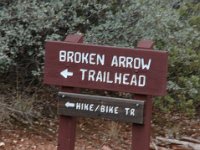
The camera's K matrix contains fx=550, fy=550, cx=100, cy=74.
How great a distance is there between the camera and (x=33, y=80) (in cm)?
725

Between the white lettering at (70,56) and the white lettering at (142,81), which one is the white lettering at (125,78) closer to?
the white lettering at (142,81)

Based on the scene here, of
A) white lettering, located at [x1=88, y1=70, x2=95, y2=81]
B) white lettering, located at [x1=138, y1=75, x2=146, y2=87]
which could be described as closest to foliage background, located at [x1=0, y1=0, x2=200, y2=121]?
white lettering, located at [x1=88, y1=70, x2=95, y2=81]

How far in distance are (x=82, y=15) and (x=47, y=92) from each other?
1.24 meters

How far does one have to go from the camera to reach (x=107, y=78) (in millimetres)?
4578

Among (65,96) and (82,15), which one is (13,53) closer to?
(82,15)

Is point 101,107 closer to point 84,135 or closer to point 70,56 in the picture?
point 70,56

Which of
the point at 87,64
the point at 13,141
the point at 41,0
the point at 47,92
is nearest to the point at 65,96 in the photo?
the point at 87,64

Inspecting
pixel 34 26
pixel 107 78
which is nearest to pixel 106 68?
pixel 107 78

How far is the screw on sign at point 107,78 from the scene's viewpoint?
4.47 m

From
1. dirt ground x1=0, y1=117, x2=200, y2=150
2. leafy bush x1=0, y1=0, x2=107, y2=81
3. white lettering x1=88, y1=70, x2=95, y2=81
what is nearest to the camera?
white lettering x1=88, y1=70, x2=95, y2=81

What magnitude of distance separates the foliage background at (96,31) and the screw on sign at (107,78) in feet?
5.10

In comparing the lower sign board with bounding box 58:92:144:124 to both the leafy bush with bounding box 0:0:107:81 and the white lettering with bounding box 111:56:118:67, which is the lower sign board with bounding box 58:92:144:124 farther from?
the leafy bush with bounding box 0:0:107:81

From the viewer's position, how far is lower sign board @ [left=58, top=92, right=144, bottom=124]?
4496 millimetres

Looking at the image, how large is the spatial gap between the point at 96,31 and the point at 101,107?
93.1 inches
